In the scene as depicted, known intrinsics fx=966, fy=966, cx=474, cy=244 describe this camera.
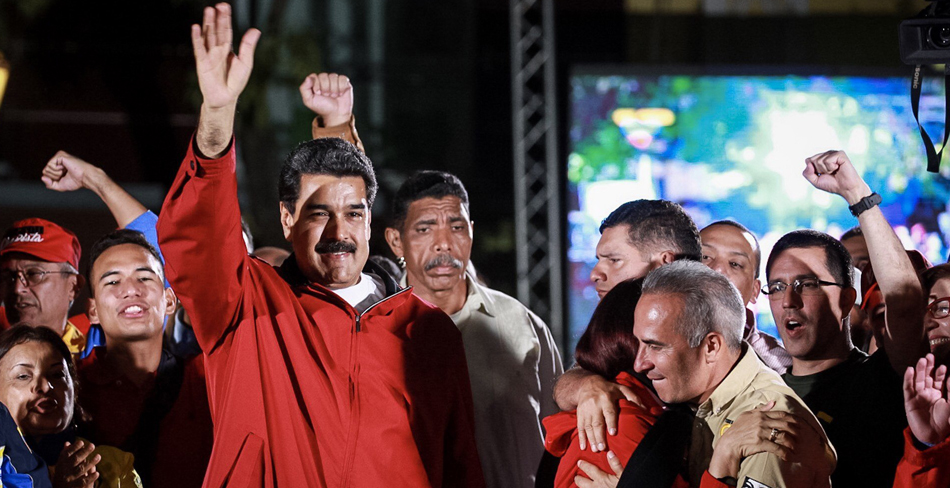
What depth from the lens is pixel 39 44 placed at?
9.98 m

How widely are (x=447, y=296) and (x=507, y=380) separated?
1.38ft

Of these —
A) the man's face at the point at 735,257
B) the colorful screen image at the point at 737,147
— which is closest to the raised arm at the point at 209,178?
the man's face at the point at 735,257

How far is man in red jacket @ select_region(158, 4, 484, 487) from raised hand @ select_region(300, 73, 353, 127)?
553 mm

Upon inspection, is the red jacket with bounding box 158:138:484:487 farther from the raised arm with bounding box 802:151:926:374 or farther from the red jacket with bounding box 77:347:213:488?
the raised arm with bounding box 802:151:926:374

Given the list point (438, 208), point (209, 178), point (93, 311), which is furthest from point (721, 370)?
point (93, 311)

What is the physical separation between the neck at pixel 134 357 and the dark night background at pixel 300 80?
613 cm

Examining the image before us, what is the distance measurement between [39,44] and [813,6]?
780 centimetres

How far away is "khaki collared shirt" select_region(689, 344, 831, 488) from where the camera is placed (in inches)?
85.7

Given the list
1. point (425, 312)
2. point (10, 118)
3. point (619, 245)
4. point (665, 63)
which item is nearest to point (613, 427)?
point (425, 312)

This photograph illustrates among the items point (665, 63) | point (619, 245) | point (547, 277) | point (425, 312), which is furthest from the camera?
point (665, 63)

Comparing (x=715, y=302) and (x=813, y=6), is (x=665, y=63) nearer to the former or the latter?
(x=813, y=6)

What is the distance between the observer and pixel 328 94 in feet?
10.9

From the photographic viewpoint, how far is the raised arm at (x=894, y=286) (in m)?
3.11

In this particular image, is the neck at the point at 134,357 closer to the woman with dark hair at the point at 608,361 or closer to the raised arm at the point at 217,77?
the raised arm at the point at 217,77
